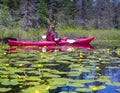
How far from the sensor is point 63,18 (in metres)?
34.4

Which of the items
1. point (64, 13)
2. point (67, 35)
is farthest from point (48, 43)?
point (64, 13)

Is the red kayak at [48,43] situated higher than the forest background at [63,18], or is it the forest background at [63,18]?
the forest background at [63,18]

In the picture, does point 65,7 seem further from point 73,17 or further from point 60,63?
point 60,63

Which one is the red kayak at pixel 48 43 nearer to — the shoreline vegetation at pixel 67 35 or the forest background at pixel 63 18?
the shoreline vegetation at pixel 67 35

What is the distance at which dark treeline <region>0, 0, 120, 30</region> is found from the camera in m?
28.2

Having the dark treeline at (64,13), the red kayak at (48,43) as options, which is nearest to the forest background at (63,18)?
the dark treeline at (64,13)

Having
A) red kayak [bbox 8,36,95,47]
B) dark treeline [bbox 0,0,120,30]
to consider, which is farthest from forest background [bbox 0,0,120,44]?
red kayak [bbox 8,36,95,47]

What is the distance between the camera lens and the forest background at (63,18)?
22.0m

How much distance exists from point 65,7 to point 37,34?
1801 centimetres

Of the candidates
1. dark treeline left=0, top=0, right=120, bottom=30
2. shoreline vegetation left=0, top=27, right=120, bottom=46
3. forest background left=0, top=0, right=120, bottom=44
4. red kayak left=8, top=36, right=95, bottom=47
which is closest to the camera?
red kayak left=8, top=36, right=95, bottom=47

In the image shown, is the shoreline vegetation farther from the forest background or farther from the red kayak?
the red kayak

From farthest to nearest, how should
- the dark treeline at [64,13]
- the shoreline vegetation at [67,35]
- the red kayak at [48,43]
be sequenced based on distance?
the dark treeline at [64,13] < the shoreline vegetation at [67,35] < the red kayak at [48,43]

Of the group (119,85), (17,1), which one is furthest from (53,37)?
(17,1)

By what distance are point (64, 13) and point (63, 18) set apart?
2.11m
